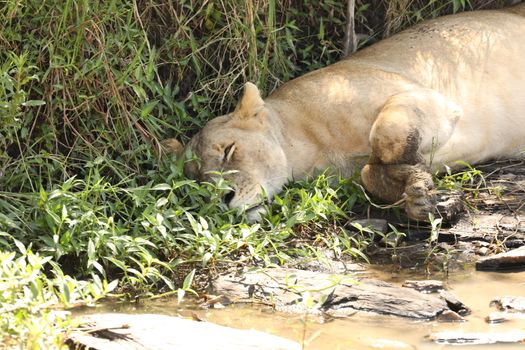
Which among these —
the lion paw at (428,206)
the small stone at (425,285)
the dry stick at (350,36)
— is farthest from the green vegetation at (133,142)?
the small stone at (425,285)

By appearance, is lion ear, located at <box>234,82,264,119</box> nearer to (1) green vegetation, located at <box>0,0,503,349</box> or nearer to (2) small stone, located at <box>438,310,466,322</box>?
(1) green vegetation, located at <box>0,0,503,349</box>

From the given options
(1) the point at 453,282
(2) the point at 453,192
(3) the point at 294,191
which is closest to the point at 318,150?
(3) the point at 294,191

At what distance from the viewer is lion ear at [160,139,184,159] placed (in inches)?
269

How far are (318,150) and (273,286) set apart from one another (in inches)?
71.4

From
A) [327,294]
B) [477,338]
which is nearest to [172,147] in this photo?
[327,294]

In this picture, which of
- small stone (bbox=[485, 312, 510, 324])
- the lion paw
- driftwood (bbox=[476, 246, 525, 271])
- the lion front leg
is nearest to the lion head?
the lion front leg

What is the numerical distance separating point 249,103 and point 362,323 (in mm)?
2303

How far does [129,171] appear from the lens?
6.67 m

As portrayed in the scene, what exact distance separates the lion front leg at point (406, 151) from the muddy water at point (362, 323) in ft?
2.51

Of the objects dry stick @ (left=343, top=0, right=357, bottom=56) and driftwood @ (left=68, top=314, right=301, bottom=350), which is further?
dry stick @ (left=343, top=0, right=357, bottom=56)

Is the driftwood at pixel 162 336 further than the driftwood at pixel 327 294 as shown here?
No

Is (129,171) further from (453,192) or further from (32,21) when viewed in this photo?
(453,192)

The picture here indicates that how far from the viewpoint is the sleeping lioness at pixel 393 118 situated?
6.56 meters

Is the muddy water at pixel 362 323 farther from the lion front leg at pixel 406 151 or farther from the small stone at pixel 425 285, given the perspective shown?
the lion front leg at pixel 406 151
